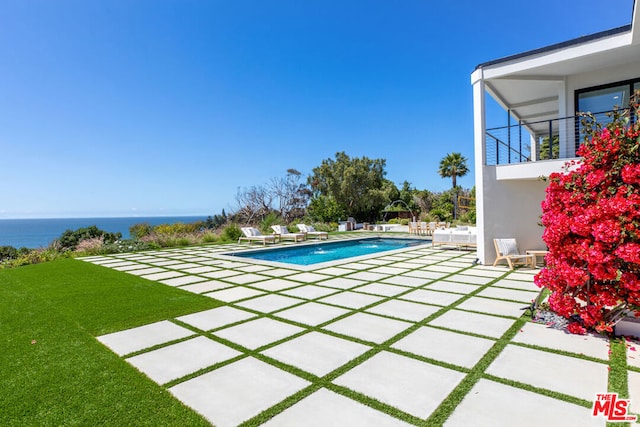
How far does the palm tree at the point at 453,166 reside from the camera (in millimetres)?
29266

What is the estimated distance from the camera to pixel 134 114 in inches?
891

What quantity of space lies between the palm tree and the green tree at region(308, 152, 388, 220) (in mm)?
6181

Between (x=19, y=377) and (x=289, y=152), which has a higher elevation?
(x=289, y=152)

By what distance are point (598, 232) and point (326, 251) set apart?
11.0 meters

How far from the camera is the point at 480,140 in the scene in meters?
8.33

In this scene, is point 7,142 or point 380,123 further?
point 380,123

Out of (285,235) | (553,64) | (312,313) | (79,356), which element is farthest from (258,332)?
(285,235)

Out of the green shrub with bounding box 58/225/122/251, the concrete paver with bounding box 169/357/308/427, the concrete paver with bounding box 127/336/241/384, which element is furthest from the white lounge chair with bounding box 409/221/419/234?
the concrete paver with bounding box 169/357/308/427

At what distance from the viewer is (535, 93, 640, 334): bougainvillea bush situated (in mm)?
3252

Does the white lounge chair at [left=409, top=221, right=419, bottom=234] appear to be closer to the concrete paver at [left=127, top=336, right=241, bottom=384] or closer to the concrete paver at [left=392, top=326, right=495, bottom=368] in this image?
the concrete paver at [left=392, top=326, right=495, bottom=368]

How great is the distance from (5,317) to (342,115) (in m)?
27.8

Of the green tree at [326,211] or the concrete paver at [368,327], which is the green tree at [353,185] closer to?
the green tree at [326,211]

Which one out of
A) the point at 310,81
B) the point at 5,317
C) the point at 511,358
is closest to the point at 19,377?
the point at 5,317

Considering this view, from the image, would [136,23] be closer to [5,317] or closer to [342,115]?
[5,317]
